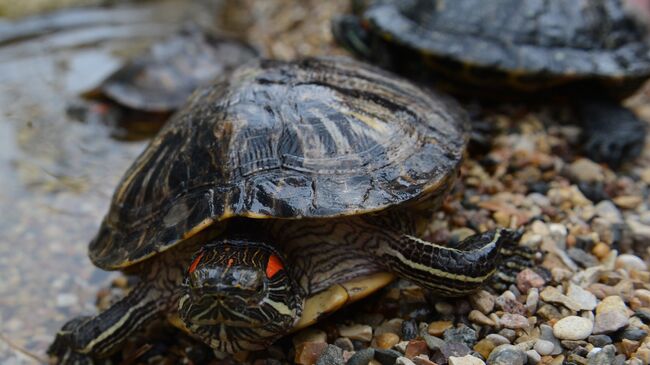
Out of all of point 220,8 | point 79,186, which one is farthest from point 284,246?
point 220,8

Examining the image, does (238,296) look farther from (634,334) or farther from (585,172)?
(585,172)

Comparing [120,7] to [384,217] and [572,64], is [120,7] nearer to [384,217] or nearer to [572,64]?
[572,64]

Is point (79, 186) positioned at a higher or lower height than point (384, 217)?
lower

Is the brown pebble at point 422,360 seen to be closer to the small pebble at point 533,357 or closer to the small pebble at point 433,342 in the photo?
the small pebble at point 433,342

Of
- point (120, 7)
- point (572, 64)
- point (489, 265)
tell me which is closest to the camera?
point (489, 265)

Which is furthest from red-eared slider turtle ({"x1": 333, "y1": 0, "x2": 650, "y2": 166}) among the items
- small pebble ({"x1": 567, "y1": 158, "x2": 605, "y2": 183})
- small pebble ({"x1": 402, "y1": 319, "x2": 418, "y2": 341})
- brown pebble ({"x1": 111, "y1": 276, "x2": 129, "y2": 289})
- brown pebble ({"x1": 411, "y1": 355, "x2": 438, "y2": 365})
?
brown pebble ({"x1": 111, "y1": 276, "x2": 129, "y2": 289})

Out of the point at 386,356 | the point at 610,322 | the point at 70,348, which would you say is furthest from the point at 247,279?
the point at 610,322
